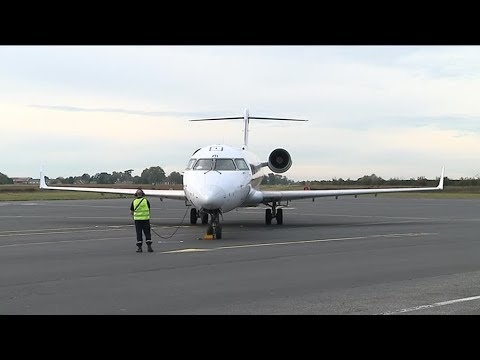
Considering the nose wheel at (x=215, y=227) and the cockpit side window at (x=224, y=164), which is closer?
the nose wheel at (x=215, y=227)

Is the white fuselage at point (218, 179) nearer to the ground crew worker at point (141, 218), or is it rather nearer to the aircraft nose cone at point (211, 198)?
the aircraft nose cone at point (211, 198)

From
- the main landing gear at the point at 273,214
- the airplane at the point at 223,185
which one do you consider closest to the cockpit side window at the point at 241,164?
the airplane at the point at 223,185

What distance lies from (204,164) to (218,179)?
4.53 ft

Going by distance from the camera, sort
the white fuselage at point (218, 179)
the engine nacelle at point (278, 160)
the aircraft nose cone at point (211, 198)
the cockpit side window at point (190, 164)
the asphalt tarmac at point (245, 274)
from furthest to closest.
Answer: the engine nacelle at point (278, 160), the cockpit side window at point (190, 164), the white fuselage at point (218, 179), the aircraft nose cone at point (211, 198), the asphalt tarmac at point (245, 274)

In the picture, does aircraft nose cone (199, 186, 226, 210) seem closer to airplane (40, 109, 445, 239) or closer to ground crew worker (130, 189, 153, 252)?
airplane (40, 109, 445, 239)

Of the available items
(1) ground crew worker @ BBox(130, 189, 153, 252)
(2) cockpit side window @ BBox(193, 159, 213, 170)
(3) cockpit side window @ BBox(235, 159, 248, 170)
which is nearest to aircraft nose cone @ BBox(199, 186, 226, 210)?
(2) cockpit side window @ BBox(193, 159, 213, 170)

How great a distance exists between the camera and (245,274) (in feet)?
38.8

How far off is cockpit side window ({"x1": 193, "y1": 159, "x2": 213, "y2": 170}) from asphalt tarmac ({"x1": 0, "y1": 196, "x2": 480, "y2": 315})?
2334mm

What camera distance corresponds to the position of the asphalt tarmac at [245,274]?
28.1 feet

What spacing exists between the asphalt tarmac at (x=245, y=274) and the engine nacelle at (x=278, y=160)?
7418 millimetres

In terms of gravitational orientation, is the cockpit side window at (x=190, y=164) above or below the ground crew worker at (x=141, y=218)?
above

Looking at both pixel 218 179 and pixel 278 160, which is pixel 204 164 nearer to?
pixel 218 179

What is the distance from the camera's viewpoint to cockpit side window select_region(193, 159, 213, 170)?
21.8m
